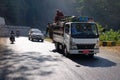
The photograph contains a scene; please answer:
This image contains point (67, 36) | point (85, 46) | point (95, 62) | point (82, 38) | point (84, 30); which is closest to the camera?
point (95, 62)

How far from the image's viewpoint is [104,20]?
290 feet

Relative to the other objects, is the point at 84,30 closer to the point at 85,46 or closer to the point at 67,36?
the point at 85,46

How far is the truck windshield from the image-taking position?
18.2 m

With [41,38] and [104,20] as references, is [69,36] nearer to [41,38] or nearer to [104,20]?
[41,38]

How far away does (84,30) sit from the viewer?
730 inches

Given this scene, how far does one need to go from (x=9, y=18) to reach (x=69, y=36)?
78.9 meters

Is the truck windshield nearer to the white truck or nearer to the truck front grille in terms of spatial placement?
the white truck

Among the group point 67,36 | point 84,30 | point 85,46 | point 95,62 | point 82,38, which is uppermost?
point 84,30

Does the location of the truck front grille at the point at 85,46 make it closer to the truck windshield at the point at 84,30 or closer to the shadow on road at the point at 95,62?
the truck windshield at the point at 84,30

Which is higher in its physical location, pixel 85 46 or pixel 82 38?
pixel 82 38

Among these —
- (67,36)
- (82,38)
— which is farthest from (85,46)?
(67,36)

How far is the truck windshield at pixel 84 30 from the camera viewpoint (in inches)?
715

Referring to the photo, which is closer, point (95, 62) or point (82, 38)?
point (95, 62)

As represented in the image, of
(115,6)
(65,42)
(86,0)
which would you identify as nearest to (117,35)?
(65,42)
